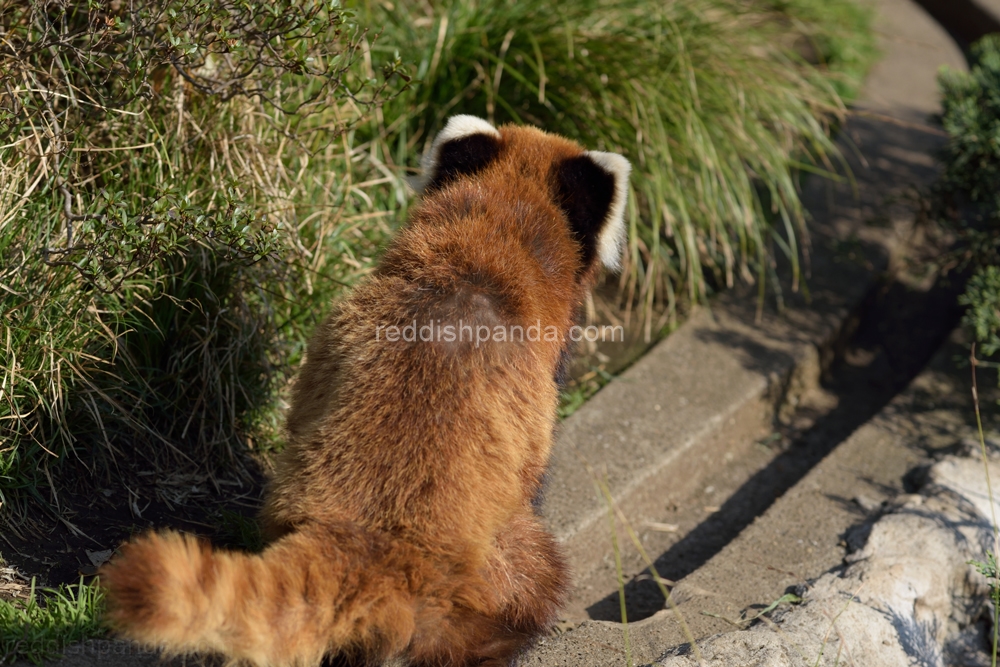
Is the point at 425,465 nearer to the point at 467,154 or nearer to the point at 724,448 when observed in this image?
the point at 467,154

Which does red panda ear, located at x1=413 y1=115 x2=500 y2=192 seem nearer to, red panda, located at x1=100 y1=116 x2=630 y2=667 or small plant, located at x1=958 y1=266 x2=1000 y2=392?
red panda, located at x1=100 y1=116 x2=630 y2=667

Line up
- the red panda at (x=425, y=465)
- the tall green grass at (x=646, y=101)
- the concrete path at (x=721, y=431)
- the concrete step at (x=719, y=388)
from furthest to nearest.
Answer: the tall green grass at (x=646, y=101) < the concrete step at (x=719, y=388) < the concrete path at (x=721, y=431) < the red panda at (x=425, y=465)

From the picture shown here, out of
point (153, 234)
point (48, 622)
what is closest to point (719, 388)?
point (153, 234)

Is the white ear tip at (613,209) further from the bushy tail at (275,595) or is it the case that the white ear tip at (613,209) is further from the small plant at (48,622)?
the small plant at (48,622)

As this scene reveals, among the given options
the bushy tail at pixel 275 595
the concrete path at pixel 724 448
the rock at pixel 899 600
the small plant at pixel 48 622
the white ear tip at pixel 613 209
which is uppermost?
the white ear tip at pixel 613 209

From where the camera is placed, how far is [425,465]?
2156 millimetres

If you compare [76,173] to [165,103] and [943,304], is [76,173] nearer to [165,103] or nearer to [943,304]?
[165,103]

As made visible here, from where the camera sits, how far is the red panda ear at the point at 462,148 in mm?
2781

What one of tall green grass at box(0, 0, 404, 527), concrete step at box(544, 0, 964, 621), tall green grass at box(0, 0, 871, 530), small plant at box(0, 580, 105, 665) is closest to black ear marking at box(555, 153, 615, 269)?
tall green grass at box(0, 0, 871, 530)

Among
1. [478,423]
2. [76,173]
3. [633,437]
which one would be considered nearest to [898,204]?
[633,437]

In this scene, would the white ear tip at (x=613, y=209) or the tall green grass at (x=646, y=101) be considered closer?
the white ear tip at (x=613, y=209)

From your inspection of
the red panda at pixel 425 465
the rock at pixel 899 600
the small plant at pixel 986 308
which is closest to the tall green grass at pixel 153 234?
the red panda at pixel 425 465

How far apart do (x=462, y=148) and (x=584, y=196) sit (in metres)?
0.45

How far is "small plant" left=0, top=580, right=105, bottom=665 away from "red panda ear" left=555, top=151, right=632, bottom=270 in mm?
1865
